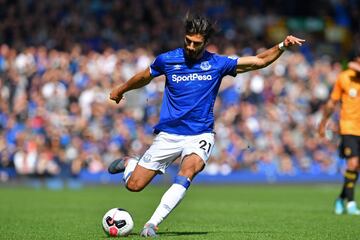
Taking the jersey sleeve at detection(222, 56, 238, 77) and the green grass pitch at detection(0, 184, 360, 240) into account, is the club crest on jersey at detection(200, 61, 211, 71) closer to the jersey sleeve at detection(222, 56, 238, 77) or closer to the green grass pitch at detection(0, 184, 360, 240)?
the jersey sleeve at detection(222, 56, 238, 77)

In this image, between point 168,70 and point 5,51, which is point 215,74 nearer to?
point 168,70

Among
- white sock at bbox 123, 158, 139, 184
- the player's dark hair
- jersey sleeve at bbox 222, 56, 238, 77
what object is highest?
the player's dark hair

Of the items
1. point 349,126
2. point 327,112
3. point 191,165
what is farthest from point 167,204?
point 349,126

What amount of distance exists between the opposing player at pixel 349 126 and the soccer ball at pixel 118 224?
601cm

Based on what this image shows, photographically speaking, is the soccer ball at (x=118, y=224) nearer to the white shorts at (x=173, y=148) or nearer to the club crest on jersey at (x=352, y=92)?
the white shorts at (x=173, y=148)

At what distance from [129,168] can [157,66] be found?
1458mm

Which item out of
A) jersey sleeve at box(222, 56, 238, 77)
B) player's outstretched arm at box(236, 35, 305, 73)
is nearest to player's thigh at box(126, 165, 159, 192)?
jersey sleeve at box(222, 56, 238, 77)

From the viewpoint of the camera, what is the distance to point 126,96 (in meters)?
27.1

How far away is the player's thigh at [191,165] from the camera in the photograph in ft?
35.3

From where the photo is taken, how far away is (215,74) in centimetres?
1112

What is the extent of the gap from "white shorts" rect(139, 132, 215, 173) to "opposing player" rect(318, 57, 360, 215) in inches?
205

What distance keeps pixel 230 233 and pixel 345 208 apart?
5.30 metres

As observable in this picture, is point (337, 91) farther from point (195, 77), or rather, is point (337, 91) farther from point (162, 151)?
point (162, 151)

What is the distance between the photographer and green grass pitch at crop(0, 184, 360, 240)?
11461mm
